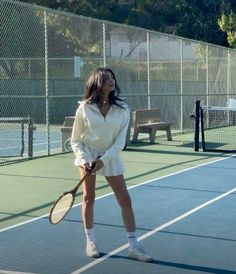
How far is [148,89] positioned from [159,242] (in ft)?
45.3

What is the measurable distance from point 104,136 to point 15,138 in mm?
14506

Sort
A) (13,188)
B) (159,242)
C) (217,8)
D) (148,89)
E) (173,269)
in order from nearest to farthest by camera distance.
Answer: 1. (173,269)
2. (159,242)
3. (13,188)
4. (148,89)
5. (217,8)

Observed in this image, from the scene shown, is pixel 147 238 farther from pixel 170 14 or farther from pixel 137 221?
pixel 170 14

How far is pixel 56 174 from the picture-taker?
12656mm

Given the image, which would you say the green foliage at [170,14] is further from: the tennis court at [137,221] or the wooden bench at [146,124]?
the tennis court at [137,221]

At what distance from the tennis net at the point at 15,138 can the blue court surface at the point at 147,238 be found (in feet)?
17.4

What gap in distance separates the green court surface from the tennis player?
2.10 metres

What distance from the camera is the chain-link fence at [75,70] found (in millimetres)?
17188

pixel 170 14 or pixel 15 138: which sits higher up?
pixel 170 14

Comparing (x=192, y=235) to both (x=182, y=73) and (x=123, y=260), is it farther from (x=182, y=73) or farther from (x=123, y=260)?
(x=182, y=73)

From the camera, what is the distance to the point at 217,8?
51.1 meters

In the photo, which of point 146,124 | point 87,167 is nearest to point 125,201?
point 87,167

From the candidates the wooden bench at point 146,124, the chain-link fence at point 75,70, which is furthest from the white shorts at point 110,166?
the wooden bench at point 146,124

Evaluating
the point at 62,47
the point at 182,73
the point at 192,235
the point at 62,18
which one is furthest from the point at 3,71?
the point at 192,235
